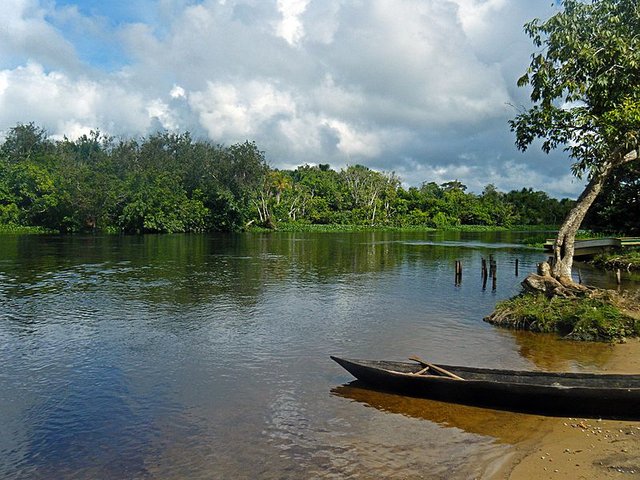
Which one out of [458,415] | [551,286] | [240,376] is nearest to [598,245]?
[551,286]

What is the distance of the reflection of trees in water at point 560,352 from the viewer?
13086mm

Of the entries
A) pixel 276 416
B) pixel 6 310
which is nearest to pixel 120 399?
pixel 276 416

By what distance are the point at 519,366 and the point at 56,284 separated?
22712mm

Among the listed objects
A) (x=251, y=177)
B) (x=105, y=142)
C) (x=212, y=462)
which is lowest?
(x=212, y=462)

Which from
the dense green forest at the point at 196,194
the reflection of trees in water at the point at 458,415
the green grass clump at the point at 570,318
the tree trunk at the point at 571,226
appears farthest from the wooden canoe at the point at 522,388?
the dense green forest at the point at 196,194

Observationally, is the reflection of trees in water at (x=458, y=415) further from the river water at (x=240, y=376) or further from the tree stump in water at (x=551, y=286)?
the tree stump in water at (x=551, y=286)

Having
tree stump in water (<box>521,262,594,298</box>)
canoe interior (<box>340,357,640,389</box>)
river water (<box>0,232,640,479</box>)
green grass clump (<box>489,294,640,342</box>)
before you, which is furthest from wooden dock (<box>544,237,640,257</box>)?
canoe interior (<box>340,357,640,389</box>)

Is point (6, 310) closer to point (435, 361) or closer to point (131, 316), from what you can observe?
point (131, 316)

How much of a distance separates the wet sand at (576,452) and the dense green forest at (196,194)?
45.4 metres

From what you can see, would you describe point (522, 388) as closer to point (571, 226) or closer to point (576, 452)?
point (576, 452)

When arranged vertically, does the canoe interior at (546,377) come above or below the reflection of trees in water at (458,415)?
above

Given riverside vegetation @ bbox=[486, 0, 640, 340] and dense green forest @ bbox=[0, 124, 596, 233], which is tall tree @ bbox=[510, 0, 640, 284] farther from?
dense green forest @ bbox=[0, 124, 596, 233]

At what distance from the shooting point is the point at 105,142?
3932 inches

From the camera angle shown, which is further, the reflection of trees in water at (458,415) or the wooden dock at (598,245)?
the wooden dock at (598,245)
